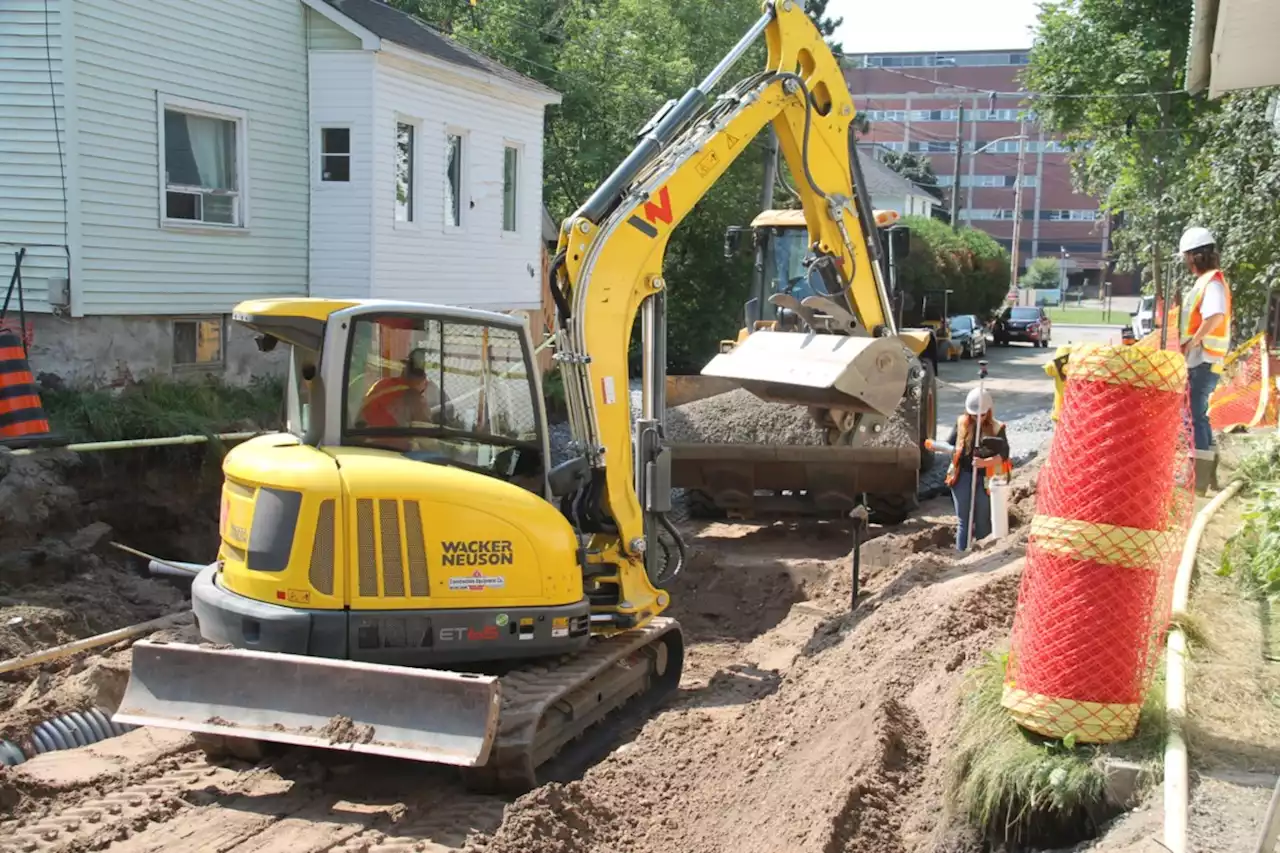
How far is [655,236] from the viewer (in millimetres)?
8062

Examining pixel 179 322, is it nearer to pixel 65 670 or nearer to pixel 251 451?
pixel 65 670

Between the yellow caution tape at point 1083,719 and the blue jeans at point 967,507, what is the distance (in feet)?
20.3

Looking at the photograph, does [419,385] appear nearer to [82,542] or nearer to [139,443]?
[82,542]

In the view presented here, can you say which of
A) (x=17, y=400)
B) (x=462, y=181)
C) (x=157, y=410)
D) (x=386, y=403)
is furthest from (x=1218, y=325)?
(x=462, y=181)

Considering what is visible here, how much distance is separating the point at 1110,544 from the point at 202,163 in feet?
47.0

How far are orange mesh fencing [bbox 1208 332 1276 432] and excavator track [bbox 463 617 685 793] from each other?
8009mm

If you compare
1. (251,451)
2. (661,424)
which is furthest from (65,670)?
(661,424)

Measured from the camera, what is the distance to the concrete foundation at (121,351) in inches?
543

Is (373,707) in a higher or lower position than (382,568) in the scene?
lower

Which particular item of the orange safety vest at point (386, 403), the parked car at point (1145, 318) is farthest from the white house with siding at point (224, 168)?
the parked car at point (1145, 318)

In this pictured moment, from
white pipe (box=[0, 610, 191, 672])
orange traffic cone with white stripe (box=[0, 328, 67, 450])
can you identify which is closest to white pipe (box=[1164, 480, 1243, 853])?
white pipe (box=[0, 610, 191, 672])

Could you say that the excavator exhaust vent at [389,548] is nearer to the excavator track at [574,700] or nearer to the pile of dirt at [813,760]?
the excavator track at [574,700]

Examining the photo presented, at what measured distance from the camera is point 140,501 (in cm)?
1215

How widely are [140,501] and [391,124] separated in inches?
310
